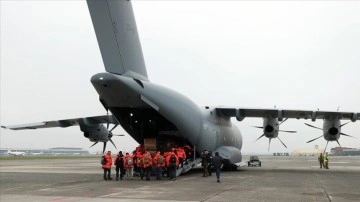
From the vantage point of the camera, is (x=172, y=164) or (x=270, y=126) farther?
(x=270, y=126)

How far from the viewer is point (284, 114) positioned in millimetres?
24375

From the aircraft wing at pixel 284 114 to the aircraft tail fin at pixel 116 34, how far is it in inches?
336

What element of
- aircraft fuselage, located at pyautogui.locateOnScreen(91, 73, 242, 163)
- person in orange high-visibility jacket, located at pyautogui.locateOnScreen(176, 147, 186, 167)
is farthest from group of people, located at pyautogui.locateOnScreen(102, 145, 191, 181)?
aircraft fuselage, located at pyautogui.locateOnScreen(91, 73, 242, 163)

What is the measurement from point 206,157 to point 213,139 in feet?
12.3

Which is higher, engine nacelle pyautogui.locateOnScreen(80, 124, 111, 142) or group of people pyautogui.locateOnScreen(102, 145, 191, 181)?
engine nacelle pyautogui.locateOnScreen(80, 124, 111, 142)

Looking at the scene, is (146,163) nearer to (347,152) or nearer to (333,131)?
(333,131)

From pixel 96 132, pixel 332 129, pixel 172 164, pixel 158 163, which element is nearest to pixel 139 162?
pixel 158 163

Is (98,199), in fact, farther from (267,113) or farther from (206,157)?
(267,113)

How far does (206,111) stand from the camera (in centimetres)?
2284

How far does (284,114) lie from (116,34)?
12.1 meters

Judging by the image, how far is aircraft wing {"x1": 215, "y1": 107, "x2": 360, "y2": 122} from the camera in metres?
23.1

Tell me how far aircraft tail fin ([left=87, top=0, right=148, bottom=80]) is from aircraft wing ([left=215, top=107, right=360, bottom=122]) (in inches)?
336

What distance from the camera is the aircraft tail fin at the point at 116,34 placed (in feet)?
52.4

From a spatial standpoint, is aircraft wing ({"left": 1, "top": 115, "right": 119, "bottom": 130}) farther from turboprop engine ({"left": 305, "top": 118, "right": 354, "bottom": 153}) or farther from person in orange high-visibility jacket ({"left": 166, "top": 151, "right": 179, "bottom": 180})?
turboprop engine ({"left": 305, "top": 118, "right": 354, "bottom": 153})
